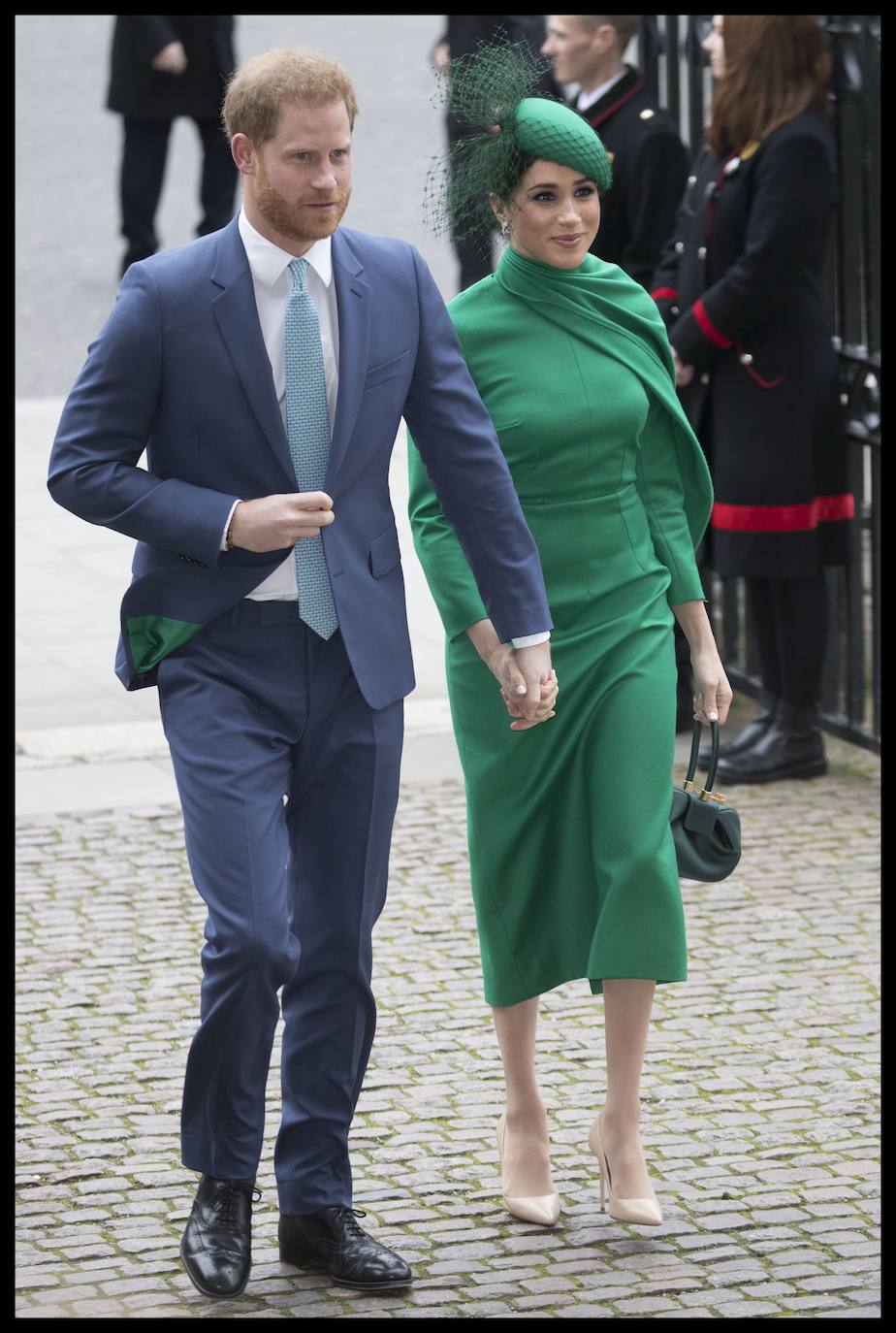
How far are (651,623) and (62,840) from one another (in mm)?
2950

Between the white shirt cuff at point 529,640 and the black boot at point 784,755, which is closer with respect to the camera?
the white shirt cuff at point 529,640

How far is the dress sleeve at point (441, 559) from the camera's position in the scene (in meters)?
4.47

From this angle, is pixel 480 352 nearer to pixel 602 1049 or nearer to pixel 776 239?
pixel 602 1049

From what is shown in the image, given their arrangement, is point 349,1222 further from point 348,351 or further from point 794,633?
point 794,633

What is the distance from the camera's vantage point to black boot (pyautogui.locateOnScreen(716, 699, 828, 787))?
24.7 feet

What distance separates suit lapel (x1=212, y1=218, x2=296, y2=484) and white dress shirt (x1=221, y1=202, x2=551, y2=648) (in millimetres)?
27

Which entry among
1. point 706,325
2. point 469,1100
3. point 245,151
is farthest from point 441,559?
point 706,325

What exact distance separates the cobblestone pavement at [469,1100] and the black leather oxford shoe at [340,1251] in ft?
0.10

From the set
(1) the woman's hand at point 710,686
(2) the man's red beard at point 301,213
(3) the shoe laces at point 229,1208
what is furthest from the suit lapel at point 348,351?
(3) the shoe laces at point 229,1208

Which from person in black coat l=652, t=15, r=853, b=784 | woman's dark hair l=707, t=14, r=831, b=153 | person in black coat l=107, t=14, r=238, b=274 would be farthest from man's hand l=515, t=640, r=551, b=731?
person in black coat l=107, t=14, r=238, b=274

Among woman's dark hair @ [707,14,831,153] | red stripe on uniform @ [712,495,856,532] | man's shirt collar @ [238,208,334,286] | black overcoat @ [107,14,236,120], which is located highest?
black overcoat @ [107,14,236,120]

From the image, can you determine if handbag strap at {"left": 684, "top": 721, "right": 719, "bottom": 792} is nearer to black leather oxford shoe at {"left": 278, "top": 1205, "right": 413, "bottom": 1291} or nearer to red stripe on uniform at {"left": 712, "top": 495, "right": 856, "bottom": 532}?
black leather oxford shoe at {"left": 278, "top": 1205, "right": 413, "bottom": 1291}

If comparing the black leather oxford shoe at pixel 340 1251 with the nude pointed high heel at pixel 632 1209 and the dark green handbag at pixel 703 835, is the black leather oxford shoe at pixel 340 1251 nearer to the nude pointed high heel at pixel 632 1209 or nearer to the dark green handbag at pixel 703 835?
the nude pointed high heel at pixel 632 1209

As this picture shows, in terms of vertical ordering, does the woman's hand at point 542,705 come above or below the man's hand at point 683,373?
below
